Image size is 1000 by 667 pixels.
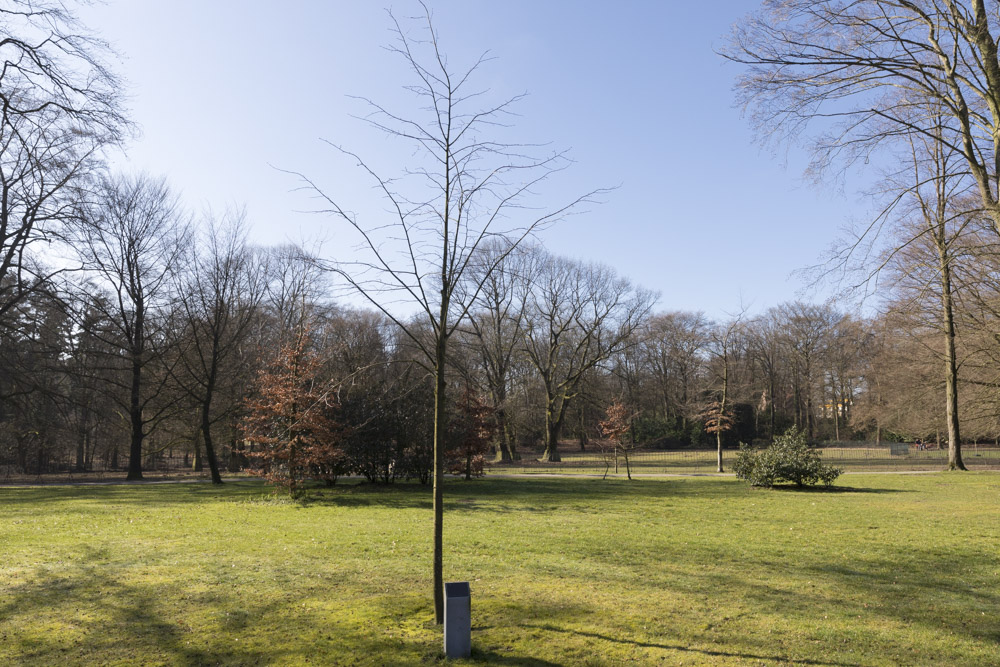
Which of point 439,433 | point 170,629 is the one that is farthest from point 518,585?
point 170,629

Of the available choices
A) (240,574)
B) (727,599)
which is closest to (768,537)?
(727,599)

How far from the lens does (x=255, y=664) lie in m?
4.91

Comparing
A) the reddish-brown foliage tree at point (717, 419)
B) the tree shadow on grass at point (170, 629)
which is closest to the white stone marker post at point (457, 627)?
the tree shadow on grass at point (170, 629)

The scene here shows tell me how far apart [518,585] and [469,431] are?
50.3 ft

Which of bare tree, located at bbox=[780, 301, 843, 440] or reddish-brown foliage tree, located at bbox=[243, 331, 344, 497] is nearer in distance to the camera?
reddish-brown foliage tree, located at bbox=[243, 331, 344, 497]

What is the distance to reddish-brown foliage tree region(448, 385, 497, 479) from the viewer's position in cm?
2245

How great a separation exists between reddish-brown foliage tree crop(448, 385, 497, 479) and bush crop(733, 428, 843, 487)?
9700mm

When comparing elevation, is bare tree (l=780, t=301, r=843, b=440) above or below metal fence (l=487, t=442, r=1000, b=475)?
above

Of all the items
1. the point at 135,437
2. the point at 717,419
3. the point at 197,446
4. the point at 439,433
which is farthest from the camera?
the point at 197,446

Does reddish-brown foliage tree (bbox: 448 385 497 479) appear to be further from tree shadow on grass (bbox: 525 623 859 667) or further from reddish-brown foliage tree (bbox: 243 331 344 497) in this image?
tree shadow on grass (bbox: 525 623 859 667)

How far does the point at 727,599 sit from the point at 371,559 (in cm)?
494

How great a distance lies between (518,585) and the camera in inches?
290

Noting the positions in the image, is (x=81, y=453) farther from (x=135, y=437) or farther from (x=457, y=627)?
(x=457, y=627)

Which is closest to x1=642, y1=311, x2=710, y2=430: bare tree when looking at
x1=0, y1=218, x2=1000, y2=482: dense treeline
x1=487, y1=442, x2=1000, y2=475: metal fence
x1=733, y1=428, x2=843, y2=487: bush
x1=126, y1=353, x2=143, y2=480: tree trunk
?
x1=0, y1=218, x2=1000, y2=482: dense treeline
